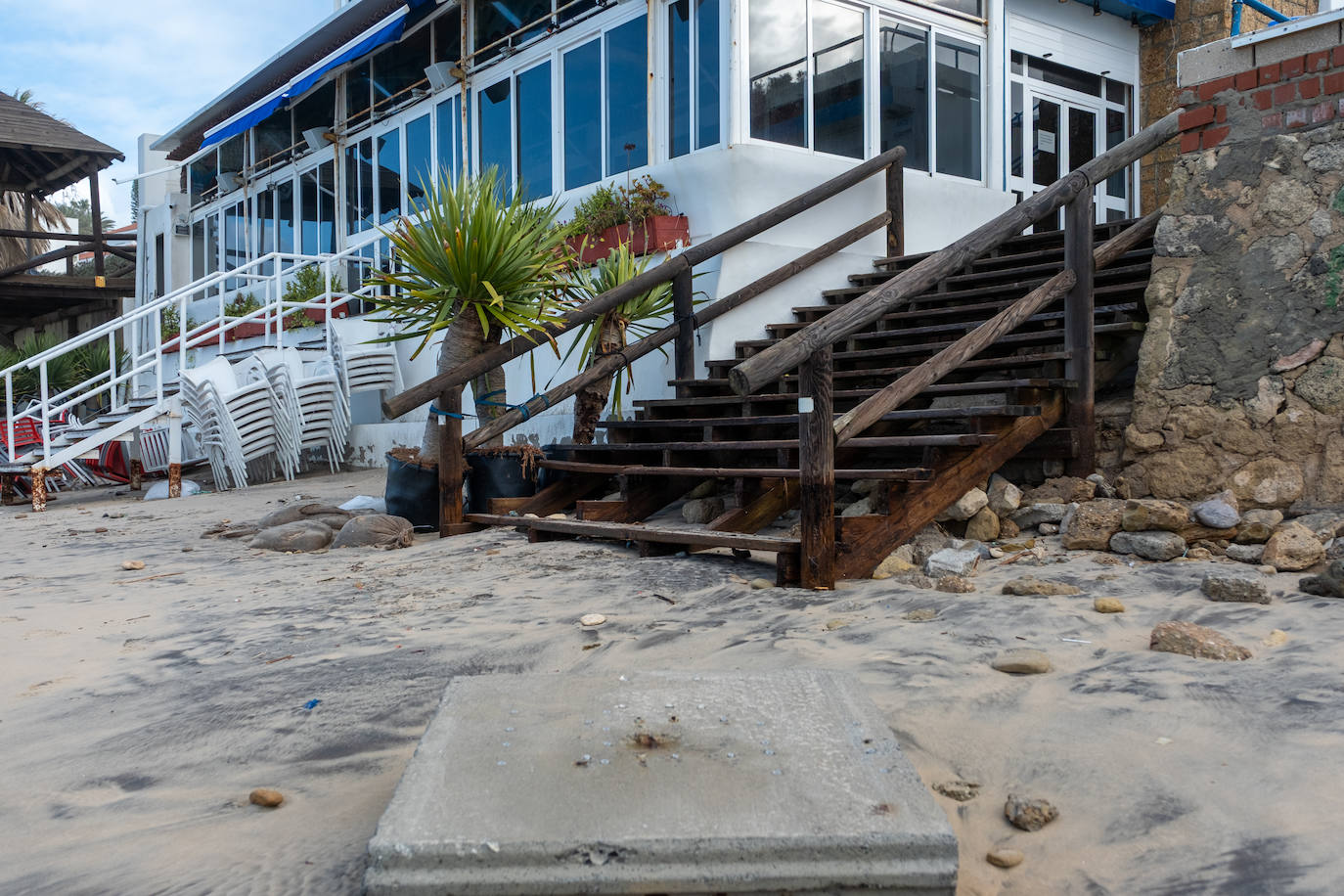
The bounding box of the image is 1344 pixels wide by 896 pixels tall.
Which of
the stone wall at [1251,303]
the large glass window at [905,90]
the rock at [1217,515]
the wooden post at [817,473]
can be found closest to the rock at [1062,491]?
the stone wall at [1251,303]

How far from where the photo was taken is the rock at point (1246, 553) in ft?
12.0

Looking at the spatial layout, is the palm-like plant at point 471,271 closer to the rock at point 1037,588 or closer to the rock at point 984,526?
the rock at point 984,526

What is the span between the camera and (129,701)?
2666mm

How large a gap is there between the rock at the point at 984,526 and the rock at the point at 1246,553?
886 millimetres

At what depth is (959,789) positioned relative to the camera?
196 cm

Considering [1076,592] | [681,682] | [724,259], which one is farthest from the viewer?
[724,259]

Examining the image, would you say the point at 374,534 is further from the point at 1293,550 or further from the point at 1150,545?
the point at 1293,550

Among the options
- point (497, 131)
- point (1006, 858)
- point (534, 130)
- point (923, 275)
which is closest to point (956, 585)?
point (923, 275)

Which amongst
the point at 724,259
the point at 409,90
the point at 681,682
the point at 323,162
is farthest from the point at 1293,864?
the point at 323,162

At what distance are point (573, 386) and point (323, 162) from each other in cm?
993

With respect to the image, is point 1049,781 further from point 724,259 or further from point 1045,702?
point 724,259

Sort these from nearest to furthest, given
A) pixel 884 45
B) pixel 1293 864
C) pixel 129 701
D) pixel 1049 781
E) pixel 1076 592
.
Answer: pixel 1293 864 → pixel 1049 781 → pixel 129 701 → pixel 1076 592 → pixel 884 45

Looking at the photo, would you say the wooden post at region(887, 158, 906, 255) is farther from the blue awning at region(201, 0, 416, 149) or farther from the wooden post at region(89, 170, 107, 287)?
the wooden post at region(89, 170, 107, 287)

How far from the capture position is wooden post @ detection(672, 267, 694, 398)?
6434 mm
